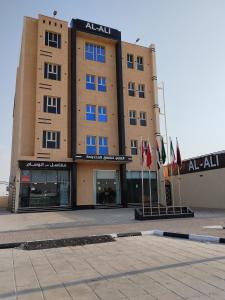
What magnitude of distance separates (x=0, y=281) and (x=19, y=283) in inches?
17.6

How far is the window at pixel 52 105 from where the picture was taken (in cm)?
2695

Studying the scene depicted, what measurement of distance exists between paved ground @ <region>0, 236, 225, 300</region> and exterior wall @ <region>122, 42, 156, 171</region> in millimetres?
22131

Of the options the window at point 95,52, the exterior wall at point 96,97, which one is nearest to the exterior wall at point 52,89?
the exterior wall at point 96,97

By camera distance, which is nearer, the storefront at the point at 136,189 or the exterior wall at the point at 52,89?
the exterior wall at the point at 52,89

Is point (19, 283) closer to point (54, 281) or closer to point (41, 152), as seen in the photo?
point (54, 281)

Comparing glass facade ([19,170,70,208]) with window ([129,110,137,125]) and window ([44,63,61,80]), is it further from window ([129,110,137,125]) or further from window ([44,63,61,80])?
window ([129,110,137,125])

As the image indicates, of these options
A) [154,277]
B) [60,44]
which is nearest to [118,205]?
[60,44]

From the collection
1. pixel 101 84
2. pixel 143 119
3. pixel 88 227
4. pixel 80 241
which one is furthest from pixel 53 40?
pixel 80 241

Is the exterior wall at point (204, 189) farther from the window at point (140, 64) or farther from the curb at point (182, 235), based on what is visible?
the curb at point (182, 235)

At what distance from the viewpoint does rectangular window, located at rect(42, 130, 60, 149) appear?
86.2 feet

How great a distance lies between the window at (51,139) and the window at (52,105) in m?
2.07

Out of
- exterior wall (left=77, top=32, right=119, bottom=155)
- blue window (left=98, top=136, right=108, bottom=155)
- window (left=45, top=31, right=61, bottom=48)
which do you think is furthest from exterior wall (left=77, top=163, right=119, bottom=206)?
window (left=45, top=31, right=61, bottom=48)

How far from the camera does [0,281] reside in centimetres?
546

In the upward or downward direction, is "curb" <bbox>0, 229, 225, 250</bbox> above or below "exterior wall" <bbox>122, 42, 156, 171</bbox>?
below
